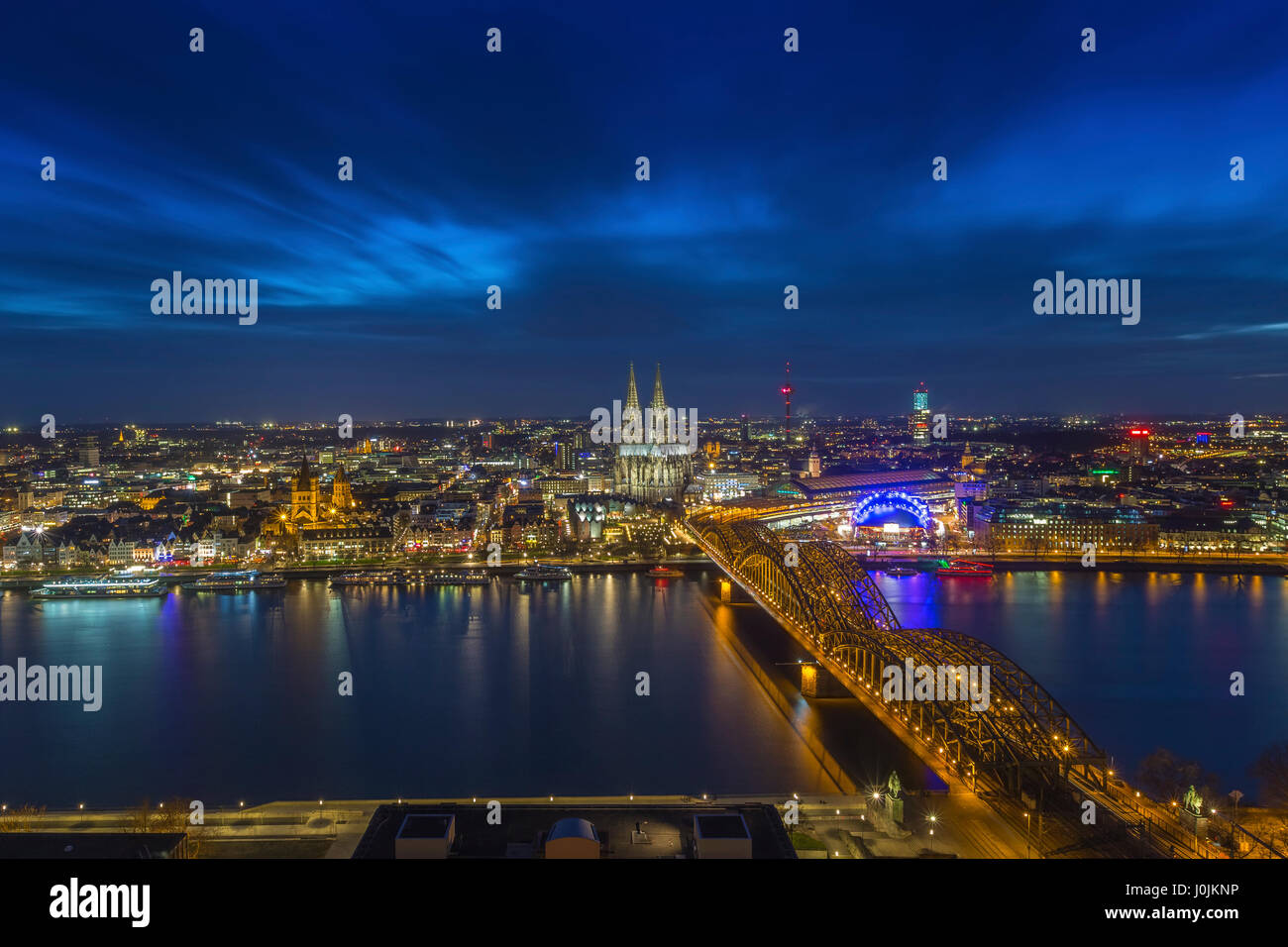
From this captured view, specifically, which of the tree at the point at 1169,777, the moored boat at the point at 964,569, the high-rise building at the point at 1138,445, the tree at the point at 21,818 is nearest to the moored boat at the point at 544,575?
the moored boat at the point at 964,569

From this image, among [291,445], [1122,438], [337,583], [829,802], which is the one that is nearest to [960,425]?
[1122,438]

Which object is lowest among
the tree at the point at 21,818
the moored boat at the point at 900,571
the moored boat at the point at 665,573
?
the tree at the point at 21,818

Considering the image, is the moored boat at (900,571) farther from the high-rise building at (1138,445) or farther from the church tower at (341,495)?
the high-rise building at (1138,445)

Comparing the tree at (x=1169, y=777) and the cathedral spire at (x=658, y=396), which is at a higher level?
the cathedral spire at (x=658, y=396)

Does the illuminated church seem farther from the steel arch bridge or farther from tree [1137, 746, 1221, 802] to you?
tree [1137, 746, 1221, 802]

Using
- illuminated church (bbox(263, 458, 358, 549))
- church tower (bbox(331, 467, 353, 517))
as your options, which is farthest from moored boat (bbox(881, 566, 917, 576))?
church tower (bbox(331, 467, 353, 517))
